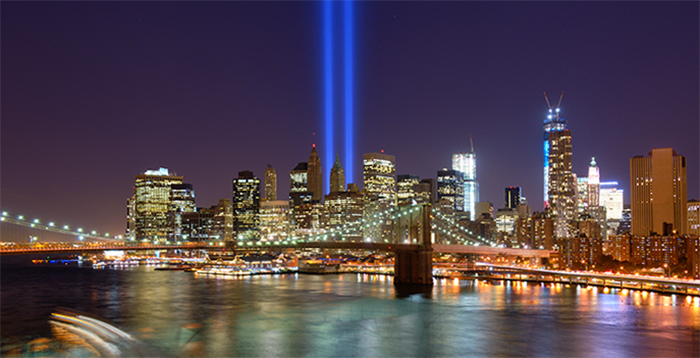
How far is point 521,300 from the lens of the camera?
52.7 metres

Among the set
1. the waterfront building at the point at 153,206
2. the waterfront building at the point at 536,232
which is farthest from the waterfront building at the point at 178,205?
the waterfront building at the point at 536,232

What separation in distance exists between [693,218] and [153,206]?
14393cm

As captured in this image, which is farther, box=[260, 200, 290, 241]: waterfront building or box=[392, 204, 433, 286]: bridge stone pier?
box=[260, 200, 290, 241]: waterfront building

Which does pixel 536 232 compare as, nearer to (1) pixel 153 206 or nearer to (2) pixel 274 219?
(2) pixel 274 219

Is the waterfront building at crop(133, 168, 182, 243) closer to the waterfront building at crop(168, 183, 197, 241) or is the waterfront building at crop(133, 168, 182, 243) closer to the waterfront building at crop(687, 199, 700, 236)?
the waterfront building at crop(168, 183, 197, 241)

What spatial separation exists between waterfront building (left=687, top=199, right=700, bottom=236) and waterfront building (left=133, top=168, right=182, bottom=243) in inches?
5378

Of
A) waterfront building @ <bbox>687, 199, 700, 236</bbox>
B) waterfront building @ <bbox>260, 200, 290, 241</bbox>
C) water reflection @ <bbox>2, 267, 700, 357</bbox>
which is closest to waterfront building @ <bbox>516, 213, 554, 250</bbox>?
waterfront building @ <bbox>687, 199, 700, 236</bbox>

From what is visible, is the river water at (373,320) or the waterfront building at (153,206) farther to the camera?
the waterfront building at (153,206)

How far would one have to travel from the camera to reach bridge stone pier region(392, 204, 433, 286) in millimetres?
63297

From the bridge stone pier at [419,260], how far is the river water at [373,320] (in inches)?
128

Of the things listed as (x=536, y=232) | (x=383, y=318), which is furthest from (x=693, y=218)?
(x=383, y=318)

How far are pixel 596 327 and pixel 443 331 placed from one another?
10.0 meters

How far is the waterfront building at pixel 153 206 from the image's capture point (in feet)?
583

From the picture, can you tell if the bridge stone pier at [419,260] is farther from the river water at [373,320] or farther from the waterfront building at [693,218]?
the waterfront building at [693,218]
